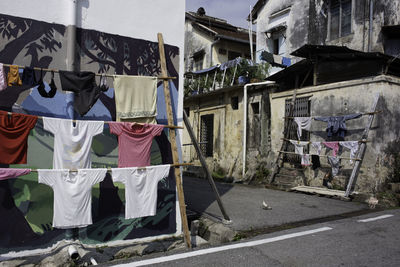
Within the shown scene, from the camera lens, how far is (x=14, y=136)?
4547mm

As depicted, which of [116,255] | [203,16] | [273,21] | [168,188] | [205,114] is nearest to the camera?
[116,255]

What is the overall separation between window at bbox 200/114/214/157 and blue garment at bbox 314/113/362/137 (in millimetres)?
7561

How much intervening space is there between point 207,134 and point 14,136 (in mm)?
13408

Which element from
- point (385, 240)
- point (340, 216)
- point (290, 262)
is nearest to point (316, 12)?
point (340, 216)

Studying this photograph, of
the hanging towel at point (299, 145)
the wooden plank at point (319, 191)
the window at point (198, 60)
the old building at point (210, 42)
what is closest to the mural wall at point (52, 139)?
the wooden plank at point (319, 191)

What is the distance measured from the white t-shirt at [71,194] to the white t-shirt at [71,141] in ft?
0.70

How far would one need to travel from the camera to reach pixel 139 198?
5.23 metres

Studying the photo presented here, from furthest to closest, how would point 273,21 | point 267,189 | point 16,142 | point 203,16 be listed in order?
point 203,16
point 273,21
point 267,189
point 16,142

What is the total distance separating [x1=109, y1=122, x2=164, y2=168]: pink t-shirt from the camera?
17.3ft

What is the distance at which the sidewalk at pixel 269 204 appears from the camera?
22.6ft

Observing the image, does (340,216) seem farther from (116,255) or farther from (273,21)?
(273,21)

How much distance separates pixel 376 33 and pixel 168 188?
10.7m

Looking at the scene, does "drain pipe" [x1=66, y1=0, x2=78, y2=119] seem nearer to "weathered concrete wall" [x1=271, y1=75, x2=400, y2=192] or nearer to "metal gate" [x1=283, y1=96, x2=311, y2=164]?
"weathered concrete wall" [x1=271, y1=75, x2=400, y2=192]

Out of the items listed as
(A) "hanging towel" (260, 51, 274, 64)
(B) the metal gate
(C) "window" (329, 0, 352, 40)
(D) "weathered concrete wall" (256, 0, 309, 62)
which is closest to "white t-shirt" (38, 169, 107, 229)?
(B) the metal gate
